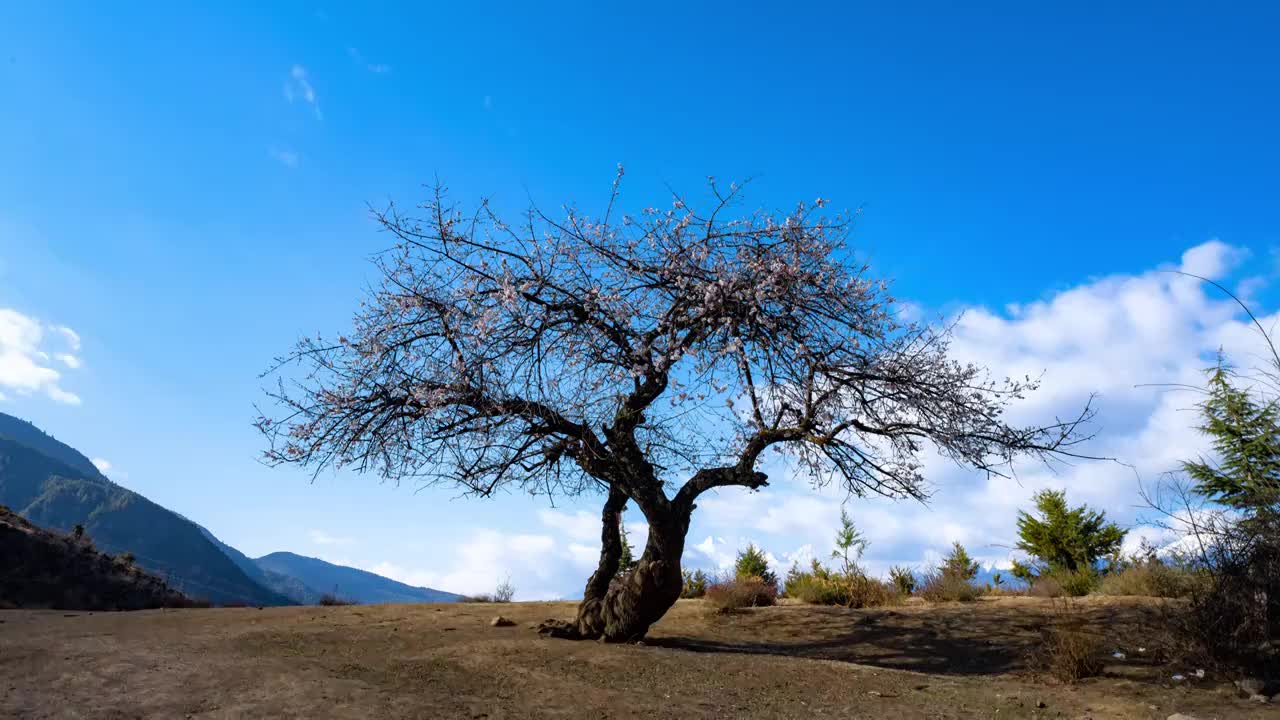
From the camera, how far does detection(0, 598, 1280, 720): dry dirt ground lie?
315 inches

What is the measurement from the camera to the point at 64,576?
96.5 feet

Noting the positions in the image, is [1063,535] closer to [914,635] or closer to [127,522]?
[914,635]

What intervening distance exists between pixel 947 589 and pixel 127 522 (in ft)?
571

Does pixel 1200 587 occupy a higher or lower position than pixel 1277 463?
lower

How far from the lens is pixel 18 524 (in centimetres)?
3247

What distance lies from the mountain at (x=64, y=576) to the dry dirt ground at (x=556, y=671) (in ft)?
56.6

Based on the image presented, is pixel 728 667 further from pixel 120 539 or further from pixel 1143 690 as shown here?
pixel 120 539

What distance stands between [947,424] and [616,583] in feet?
19.1

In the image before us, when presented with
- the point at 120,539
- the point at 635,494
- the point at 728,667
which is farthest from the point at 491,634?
the point at 120,539

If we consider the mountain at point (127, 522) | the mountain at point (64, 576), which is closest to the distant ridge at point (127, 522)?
the mountain at point (127, 522)

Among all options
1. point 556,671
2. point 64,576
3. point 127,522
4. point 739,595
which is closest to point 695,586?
point 739,595

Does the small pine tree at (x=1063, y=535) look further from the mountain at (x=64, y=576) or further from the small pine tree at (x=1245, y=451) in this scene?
the mountain at (x=64, y=576)

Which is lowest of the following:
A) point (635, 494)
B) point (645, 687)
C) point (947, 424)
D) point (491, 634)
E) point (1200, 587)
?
point (645, 687)

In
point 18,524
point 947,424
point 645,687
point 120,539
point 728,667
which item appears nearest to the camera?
point 645,687
